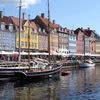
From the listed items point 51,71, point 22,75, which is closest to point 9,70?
point 22,75

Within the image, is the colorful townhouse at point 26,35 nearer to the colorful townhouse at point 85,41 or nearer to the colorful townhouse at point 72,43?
the colorful townhouse at point 72,43

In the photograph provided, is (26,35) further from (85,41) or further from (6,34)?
(85,41)

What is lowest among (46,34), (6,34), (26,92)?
(26,92)

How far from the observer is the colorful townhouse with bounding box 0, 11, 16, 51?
85.7 meters

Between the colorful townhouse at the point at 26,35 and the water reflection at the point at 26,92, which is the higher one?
the colorful townhouse at the point at 26,35

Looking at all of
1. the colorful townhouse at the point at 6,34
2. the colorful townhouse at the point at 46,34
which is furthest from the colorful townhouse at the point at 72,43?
the colorful townhouse at the point at 6,34

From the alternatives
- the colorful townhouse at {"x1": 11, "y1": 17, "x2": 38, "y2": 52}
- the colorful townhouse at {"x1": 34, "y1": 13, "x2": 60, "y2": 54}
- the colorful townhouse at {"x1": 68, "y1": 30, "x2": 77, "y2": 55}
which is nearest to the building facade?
the colorful townhouse at {"x1": 11, "y1": 17, "x2": 38, "y2": 52}

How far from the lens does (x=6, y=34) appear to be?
8750 cm

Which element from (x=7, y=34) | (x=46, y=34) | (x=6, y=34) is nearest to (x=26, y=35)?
(x=7, y=34)

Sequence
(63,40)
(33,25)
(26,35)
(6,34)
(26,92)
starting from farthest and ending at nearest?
1. (63,40)
2. (33,25)
3. (26,35)
4. (6,34)
5. (26,92)

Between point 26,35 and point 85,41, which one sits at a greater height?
point 85,41

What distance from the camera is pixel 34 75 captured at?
49875 millimetres

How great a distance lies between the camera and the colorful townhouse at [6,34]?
8573 cm

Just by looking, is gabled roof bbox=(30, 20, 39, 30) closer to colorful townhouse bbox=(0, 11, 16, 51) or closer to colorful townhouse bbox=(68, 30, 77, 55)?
colorful townhouse bbox=(0, 11, 16, 51)
